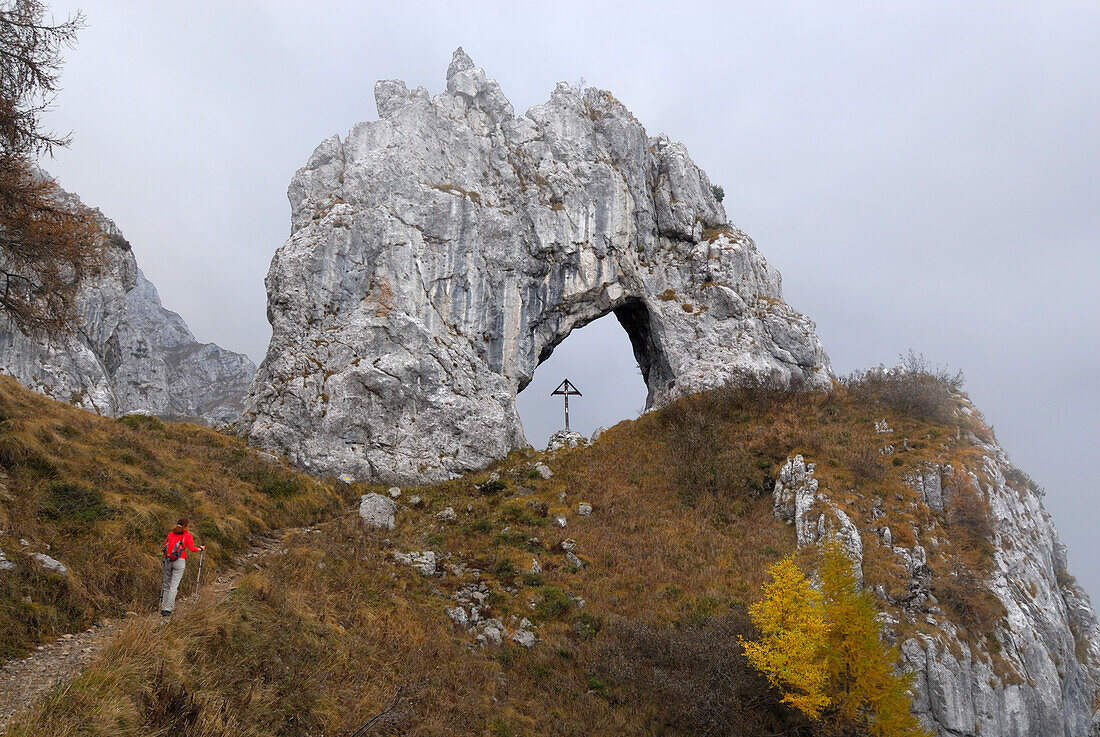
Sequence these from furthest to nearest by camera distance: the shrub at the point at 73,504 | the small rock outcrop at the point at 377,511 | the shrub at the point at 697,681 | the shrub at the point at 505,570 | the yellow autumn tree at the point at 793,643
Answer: the small rock outcrop at the point at 377,511 < the shrub at the point at 505,570 < the shrub at the point at 697,681 < the yellow autumn tree at the point at 793,643 < the shrub at the point at 73,504

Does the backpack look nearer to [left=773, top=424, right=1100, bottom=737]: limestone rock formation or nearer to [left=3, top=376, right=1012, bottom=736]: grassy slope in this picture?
[left=3, top=376, right=1012, bottom=736]: grassy slope

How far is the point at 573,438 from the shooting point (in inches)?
1305

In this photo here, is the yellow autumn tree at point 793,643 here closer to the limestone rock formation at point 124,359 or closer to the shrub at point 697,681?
the shrub at point 697,681

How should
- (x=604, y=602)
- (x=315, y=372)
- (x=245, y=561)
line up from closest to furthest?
(x=245, y=561) < (x=604, y=602) < (x=315, y=372)

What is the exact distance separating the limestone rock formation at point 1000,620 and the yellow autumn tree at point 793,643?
15.7ft

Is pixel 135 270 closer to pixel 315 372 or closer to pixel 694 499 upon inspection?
pixel 315 372

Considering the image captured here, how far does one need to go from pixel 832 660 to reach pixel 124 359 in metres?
73.9

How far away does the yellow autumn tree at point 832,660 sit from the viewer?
1145cm

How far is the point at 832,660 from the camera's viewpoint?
11844mm

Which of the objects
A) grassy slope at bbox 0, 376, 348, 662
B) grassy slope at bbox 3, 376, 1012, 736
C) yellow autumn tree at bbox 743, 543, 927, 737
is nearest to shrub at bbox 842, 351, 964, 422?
grassy slope at bbox 3, 376, 1012, 736

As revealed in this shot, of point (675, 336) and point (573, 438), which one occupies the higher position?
point (675, 336)

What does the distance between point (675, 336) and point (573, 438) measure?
9653mm

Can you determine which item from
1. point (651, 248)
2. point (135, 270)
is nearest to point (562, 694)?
point (651, 248)

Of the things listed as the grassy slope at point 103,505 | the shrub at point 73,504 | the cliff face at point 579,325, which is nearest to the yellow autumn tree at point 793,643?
the cliff face at point 579,325
